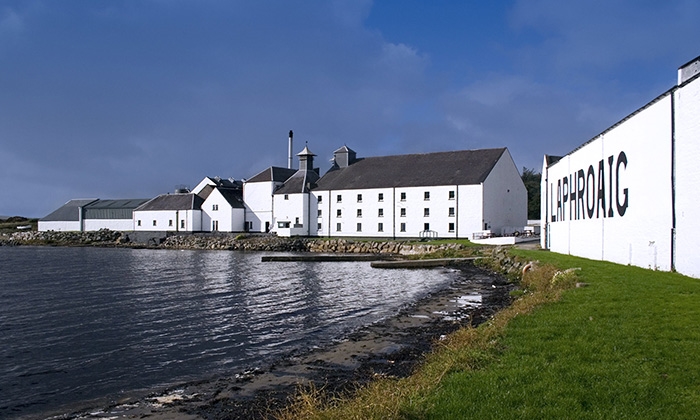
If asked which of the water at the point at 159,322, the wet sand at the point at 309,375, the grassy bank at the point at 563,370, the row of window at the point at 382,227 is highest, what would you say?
the row of window at the point at 382,227

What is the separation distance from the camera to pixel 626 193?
67.9 ft

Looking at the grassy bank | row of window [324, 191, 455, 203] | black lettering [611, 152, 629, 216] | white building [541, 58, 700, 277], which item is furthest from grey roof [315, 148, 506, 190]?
the grassy bank

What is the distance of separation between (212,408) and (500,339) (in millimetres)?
5280

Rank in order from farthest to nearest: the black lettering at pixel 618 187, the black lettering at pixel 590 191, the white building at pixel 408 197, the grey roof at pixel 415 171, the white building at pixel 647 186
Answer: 1. the grey roof at pixel 415 171
2. the white building at pixel 408 197
3. the black lettering at pixel 590 191
4. the black lettering at pixel 618 187
5. the white building at pixel 647 186

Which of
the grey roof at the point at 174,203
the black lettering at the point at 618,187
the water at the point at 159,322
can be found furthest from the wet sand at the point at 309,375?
the grey roof at the point at 174,203

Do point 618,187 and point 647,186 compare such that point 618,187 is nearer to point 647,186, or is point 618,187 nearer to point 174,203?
point 647,186

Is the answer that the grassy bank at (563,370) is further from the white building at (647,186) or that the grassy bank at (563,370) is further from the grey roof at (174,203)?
the grey roof at (174,203)

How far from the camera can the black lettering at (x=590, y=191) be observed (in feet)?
83.6

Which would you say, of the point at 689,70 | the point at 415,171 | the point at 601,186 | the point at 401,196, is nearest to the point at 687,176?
the point at 689,70

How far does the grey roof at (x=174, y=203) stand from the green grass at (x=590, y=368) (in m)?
73.6

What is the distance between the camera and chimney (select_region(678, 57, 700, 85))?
1764 centimetres

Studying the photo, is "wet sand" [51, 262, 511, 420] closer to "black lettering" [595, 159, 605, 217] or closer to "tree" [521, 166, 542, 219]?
"black lettering" [595, 159, 605, 217]

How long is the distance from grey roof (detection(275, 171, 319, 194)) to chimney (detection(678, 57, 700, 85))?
178 feet

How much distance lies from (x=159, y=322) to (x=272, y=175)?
194ft
